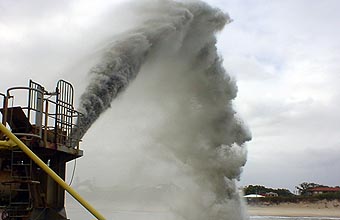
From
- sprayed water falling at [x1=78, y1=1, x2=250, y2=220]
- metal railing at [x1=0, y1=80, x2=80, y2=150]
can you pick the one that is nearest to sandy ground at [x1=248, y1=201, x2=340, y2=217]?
sprayed water falling at [x1=78, y1=1, x2=250, y2=220]

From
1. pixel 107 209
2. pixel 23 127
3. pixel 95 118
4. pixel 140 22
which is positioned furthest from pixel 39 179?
pixel 107 209

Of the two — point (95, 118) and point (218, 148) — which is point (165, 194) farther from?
point (95, 118)

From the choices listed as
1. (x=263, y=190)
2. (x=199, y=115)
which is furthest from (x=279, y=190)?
(x=199, y=115)

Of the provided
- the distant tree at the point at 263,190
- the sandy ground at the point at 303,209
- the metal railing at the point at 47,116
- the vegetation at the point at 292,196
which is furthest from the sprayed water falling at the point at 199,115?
the distant tree at the point at 263,190

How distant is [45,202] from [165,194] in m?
16.8

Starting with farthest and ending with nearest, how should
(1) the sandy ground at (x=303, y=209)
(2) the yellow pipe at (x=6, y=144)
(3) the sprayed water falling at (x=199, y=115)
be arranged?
1. (1) the sandy ground at (x=303, y=209)
2. (3) the sprayed water falling at (x=199, y=115)
3. (2) the yellow pipe at (x=6, y=144)

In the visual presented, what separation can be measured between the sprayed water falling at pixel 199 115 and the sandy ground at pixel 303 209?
57741 mm

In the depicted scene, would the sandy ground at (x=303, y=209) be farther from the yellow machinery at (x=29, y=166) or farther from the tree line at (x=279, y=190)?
the yellow machinery at (x=29, y=166)

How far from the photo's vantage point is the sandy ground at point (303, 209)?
81.5 m

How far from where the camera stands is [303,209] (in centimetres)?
8688

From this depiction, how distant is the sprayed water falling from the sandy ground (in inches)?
2273

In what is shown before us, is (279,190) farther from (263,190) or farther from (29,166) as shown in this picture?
(29,166)

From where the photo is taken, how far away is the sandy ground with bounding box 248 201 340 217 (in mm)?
81500

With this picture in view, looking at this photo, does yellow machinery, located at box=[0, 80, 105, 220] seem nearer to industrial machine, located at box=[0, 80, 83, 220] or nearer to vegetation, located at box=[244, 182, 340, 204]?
industrial machine, located at box=[0, 80, 83, 220]
